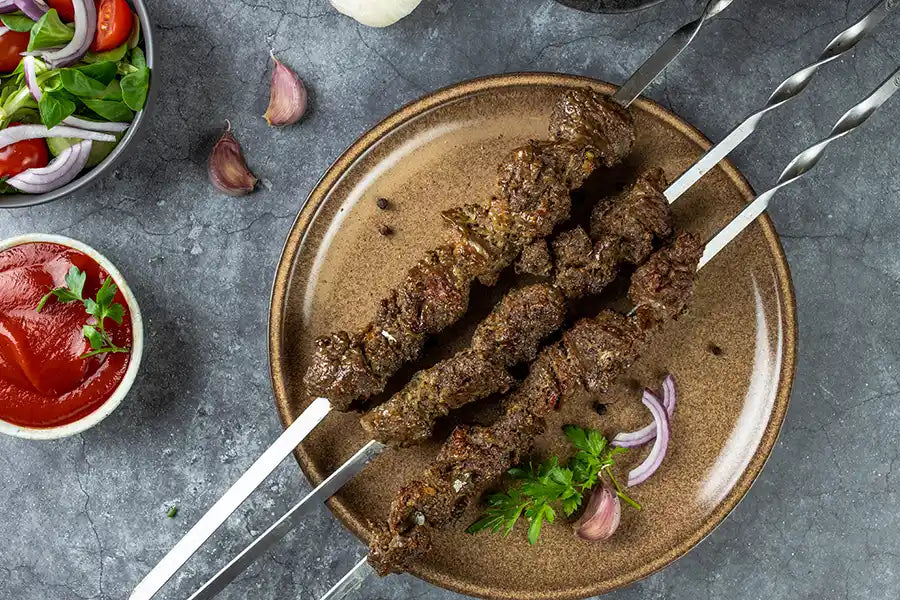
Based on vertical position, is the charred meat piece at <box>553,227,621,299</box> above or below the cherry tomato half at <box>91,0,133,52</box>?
below

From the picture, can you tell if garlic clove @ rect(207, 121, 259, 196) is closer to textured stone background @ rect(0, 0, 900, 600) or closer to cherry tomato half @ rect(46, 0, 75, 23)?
textured stone background @ rect(0, 0, 900, 600)

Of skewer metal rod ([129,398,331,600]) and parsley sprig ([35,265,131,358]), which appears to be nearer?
skewer metal rod ([129,398,331,600])

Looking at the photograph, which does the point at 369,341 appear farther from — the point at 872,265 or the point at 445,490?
the point at 872,265

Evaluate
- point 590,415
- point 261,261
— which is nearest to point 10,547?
point 261,261

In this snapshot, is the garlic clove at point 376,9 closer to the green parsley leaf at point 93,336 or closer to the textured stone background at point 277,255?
the textured stone background at point 277,255

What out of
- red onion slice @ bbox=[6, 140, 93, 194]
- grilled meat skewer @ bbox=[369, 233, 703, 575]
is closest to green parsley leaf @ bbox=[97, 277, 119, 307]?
red onion slice @ bbox=[6, 140, 93, 194]

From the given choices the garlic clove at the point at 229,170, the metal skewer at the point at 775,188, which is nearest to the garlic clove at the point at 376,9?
the garlic clove at the point at 229,170
